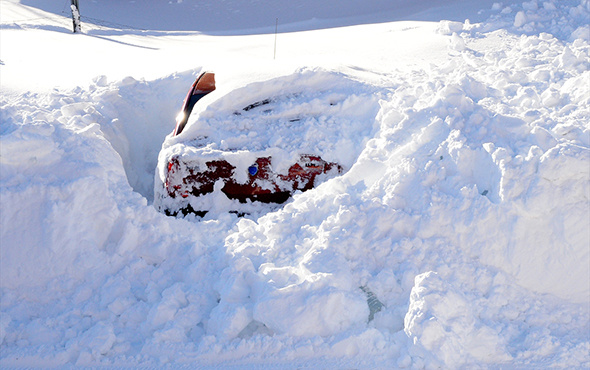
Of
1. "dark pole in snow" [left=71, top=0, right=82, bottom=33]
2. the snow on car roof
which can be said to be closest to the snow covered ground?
the snow on car roof

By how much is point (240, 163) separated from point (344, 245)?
1454mm

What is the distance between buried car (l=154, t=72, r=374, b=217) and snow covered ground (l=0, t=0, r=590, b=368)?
0.15 m

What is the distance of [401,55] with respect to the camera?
7.73 meters

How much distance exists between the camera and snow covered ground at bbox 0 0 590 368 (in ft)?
12.5

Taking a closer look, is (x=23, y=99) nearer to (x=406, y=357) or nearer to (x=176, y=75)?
(x=176, y=75)

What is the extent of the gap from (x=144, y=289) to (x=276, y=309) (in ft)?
3.50

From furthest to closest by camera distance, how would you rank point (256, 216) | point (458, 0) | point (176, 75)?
point (458, 0) → point (176, 75) → point (256, 216)

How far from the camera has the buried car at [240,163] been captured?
5.22 meters

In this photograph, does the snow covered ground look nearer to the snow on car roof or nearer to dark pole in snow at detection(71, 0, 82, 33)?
the snow on car roof

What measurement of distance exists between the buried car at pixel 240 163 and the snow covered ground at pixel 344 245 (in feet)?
0.49

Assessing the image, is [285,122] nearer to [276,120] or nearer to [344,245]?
[276,120]

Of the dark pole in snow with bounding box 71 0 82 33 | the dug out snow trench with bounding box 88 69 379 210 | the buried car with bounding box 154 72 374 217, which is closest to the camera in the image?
the buried car with bounding box 154 72 374 217

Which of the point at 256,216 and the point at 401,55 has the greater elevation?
the point at 401,55

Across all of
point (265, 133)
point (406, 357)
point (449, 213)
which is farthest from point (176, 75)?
point (406, 357)
